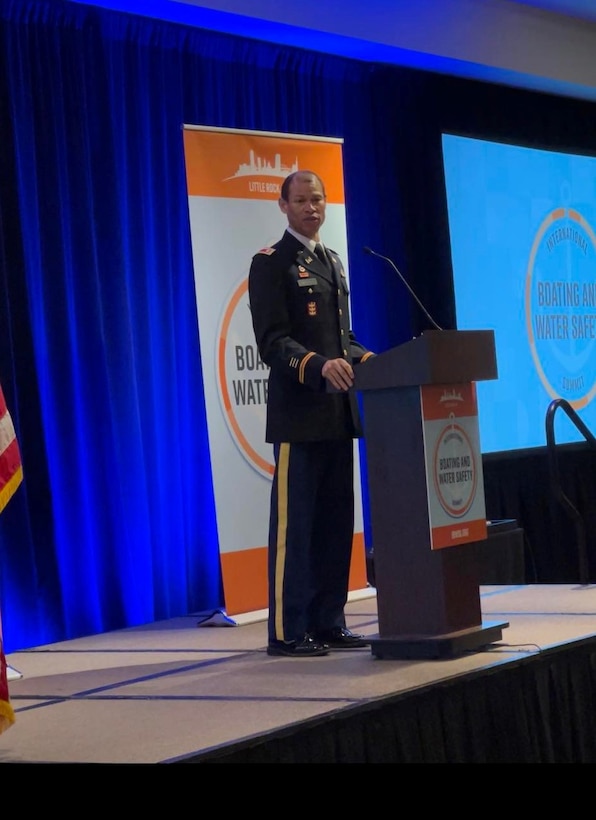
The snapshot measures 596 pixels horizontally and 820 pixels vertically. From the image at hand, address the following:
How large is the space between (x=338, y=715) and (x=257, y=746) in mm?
260

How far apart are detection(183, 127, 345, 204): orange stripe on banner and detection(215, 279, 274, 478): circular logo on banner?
382 millimetres

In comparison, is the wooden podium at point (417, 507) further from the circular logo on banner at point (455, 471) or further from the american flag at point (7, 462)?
the american flag at point (7, 462)

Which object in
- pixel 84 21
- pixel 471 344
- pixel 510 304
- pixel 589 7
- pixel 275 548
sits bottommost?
pixel 275 548

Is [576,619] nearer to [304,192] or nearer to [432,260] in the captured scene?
[304,192]

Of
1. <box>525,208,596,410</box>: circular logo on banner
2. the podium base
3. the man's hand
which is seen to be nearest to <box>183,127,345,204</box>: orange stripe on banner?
the man's hand

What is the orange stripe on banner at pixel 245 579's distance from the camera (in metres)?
4.83

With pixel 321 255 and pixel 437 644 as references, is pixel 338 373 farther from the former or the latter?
pixel 437 644

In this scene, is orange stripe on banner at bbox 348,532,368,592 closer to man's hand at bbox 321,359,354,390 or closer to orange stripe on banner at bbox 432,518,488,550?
orange stripe on banner at bbox 432,518,488,550

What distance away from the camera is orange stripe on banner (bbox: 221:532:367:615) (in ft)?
15.8

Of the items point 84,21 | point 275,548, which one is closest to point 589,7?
point 84,21

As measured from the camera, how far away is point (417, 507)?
11.8ft

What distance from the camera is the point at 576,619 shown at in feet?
13.6

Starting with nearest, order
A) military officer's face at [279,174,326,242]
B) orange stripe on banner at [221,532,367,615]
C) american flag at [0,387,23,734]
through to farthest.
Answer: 1. american flag at [0,387,23,734]
2. military officer's face at [279,174,326,242]
3. orange stripe on banner at [221,532,367,615]

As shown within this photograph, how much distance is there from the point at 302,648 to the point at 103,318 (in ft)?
6.39
